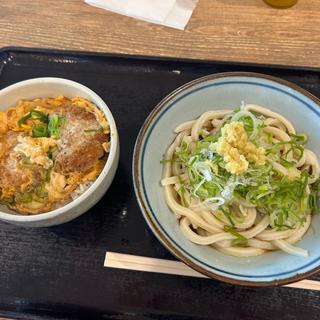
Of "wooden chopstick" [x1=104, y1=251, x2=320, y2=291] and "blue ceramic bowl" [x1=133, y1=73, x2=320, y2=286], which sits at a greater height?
"blue ceramic bowl" [x1=133, y1=73, x2=320, y2=286]

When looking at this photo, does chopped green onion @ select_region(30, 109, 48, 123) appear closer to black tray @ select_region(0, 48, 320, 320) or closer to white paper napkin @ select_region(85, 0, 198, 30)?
black tray @ select_region(0, 48, 320, 320)

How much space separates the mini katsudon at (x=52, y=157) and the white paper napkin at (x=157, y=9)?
0.66 meters

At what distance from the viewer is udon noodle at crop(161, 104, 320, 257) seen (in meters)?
1.05

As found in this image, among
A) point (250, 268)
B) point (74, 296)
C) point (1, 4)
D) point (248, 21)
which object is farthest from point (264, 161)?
point (1, 4)

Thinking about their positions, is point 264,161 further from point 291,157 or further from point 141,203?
point 141,203

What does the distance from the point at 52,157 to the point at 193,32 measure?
842 mm

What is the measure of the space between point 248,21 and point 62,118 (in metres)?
0.92

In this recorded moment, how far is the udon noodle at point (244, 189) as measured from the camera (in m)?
1.05

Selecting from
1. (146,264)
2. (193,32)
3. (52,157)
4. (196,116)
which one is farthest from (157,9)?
(146,264)

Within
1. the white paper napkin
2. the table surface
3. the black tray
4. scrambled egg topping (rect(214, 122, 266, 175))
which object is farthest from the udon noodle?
the white paper napkin

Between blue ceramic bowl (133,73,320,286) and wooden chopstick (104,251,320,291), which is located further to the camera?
wooden chopstick (104,251,320,291)

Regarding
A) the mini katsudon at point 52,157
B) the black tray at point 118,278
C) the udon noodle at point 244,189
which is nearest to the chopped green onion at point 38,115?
the mini katsudon at point 52,157

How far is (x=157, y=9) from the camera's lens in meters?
1.68

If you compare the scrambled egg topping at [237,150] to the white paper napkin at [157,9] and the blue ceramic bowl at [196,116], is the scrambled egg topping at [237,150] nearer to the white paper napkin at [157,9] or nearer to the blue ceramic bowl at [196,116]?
the blue ceramic bowl at [196,116]
